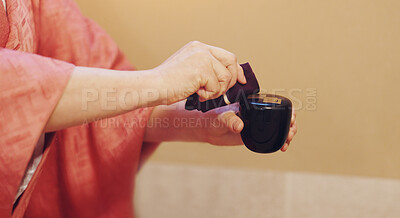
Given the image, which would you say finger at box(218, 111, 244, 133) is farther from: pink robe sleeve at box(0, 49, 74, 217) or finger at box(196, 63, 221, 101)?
pink robe sleeve at box(0, 49, 74, 217)

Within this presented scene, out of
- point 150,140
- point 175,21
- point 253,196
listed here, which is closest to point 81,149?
point 150,140

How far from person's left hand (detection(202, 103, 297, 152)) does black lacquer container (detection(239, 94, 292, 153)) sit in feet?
0.10

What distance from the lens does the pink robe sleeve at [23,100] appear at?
0.42m

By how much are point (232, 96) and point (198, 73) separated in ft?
0.29

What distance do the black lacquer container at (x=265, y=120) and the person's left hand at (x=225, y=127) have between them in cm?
3

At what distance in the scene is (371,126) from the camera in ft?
2.96

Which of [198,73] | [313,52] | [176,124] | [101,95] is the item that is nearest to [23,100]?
[101,95]

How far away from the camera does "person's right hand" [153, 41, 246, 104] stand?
47 cm

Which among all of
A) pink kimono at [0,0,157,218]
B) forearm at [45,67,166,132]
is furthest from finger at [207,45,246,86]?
pink kimono at [0,0,157,218]

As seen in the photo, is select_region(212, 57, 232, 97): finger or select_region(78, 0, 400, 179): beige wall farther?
select_region(78, 0, 400, 179): beige wall

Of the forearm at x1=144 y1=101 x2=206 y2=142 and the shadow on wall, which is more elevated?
the forearm at x1=144 y1=101 x2=206 y2=142

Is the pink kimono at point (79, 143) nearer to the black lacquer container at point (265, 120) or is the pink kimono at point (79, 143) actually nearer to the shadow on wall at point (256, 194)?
the black lacquer container at point (265, 120)

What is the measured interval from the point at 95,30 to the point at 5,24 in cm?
24

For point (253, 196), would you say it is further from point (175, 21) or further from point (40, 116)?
point (40, 116)
